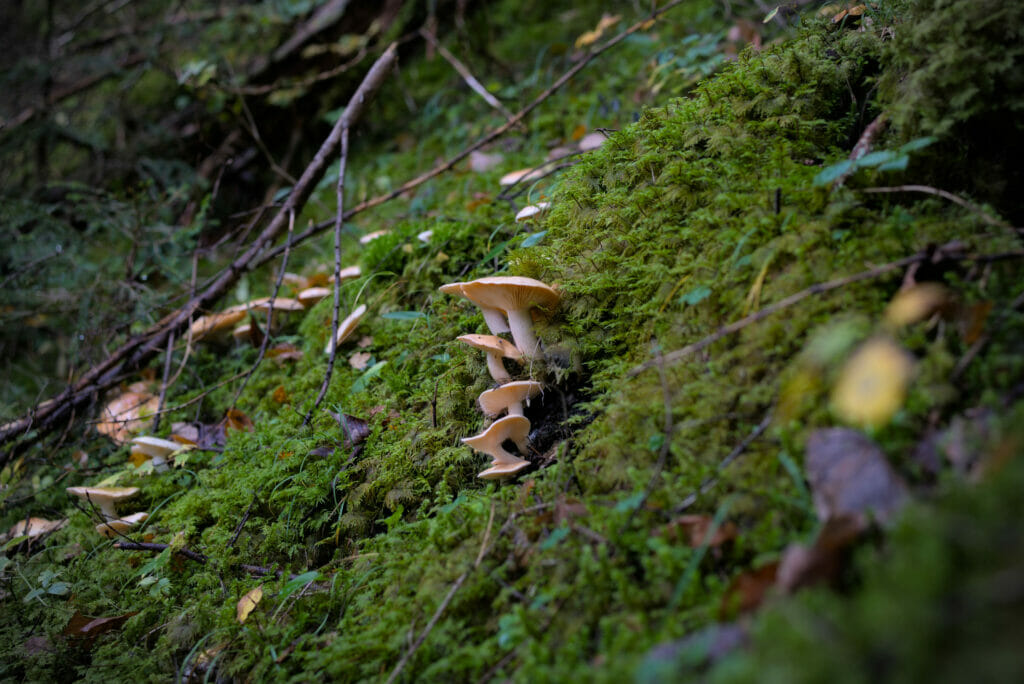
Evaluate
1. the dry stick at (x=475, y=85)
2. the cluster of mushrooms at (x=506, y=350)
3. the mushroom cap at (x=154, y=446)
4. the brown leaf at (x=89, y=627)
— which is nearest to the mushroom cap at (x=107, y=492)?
the mushroom cap at (x=154, y=446)

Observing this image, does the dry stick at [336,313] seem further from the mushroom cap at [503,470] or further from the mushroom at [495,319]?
the mushroom cap at [503,470]

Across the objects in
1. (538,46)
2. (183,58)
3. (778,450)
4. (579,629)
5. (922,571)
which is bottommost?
(579,629)

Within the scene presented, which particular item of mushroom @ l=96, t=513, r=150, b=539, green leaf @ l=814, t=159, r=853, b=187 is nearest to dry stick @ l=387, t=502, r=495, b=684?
green leaf @ l=814, t=159, r=853, b=187

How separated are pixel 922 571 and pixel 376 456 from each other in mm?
2137

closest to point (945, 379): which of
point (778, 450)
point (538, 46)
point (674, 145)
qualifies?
point (778, 450)

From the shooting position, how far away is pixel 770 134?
2.19 metres

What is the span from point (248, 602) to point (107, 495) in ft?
5.51

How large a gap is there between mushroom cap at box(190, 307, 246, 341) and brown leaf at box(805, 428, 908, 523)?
4116 mm

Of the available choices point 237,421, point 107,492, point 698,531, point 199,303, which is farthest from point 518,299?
point 199,303

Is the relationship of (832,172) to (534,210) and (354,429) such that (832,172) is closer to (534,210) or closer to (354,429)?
(534,210)

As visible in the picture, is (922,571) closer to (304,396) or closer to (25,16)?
(304,396)

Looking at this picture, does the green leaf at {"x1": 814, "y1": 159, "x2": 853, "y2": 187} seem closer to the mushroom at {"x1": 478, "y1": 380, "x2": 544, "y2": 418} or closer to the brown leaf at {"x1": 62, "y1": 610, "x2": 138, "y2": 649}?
the mushroom at {"x1": 478, "y1": 380, "x2": 544, "y2": 418}

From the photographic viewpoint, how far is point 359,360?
3365mm

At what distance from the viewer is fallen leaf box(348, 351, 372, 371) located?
3.30 meters
